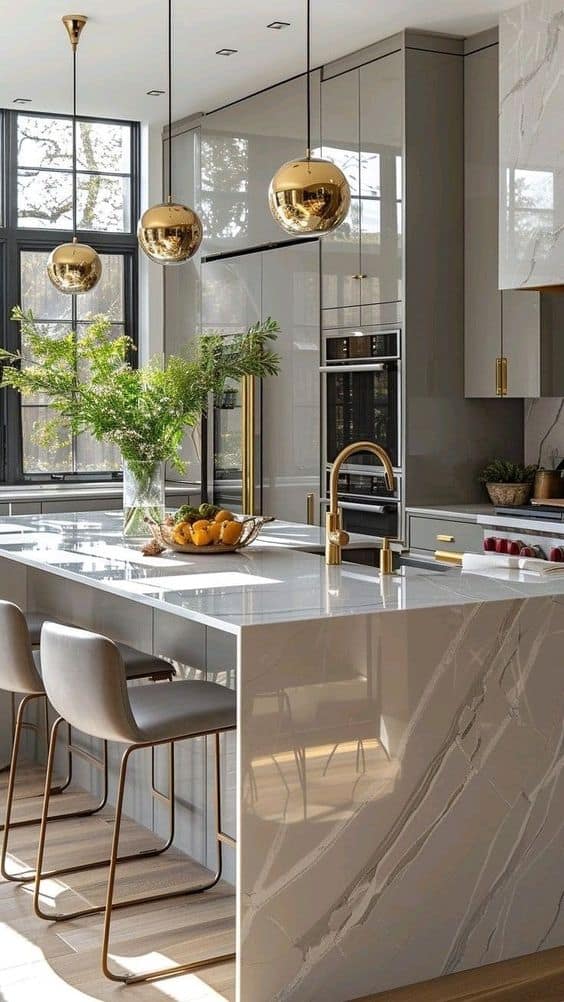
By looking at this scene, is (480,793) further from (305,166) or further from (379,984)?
(305,166)

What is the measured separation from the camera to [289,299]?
20.6ft

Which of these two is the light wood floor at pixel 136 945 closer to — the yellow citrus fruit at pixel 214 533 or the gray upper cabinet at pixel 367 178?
the yellow citrus fruit at pixel 214 533

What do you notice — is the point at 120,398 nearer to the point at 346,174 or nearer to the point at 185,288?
the point at 346,174

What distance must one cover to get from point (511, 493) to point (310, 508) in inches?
42.9

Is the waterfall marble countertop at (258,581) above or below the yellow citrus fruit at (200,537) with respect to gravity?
below

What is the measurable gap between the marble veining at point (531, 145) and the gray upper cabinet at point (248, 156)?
126 cm

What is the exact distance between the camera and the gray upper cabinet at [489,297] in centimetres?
535

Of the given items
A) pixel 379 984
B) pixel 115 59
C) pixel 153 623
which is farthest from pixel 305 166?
pixel 115 59

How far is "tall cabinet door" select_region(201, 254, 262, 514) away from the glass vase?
2.34 meters

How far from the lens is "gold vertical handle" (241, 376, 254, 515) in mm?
6559

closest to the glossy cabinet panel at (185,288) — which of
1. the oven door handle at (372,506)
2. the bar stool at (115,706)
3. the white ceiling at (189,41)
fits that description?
the white ceiling at (189,41)

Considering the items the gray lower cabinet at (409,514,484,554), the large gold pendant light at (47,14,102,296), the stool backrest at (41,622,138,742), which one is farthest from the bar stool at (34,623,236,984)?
the gray lower cabinet at (409,514,484,554)

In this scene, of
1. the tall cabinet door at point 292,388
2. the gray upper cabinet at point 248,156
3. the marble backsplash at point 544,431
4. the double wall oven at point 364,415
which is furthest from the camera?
the gray upper cabinet at point 248,156

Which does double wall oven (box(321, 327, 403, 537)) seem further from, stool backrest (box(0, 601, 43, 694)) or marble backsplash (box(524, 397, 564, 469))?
stool backrest (box(0, 601, 43, 694))
